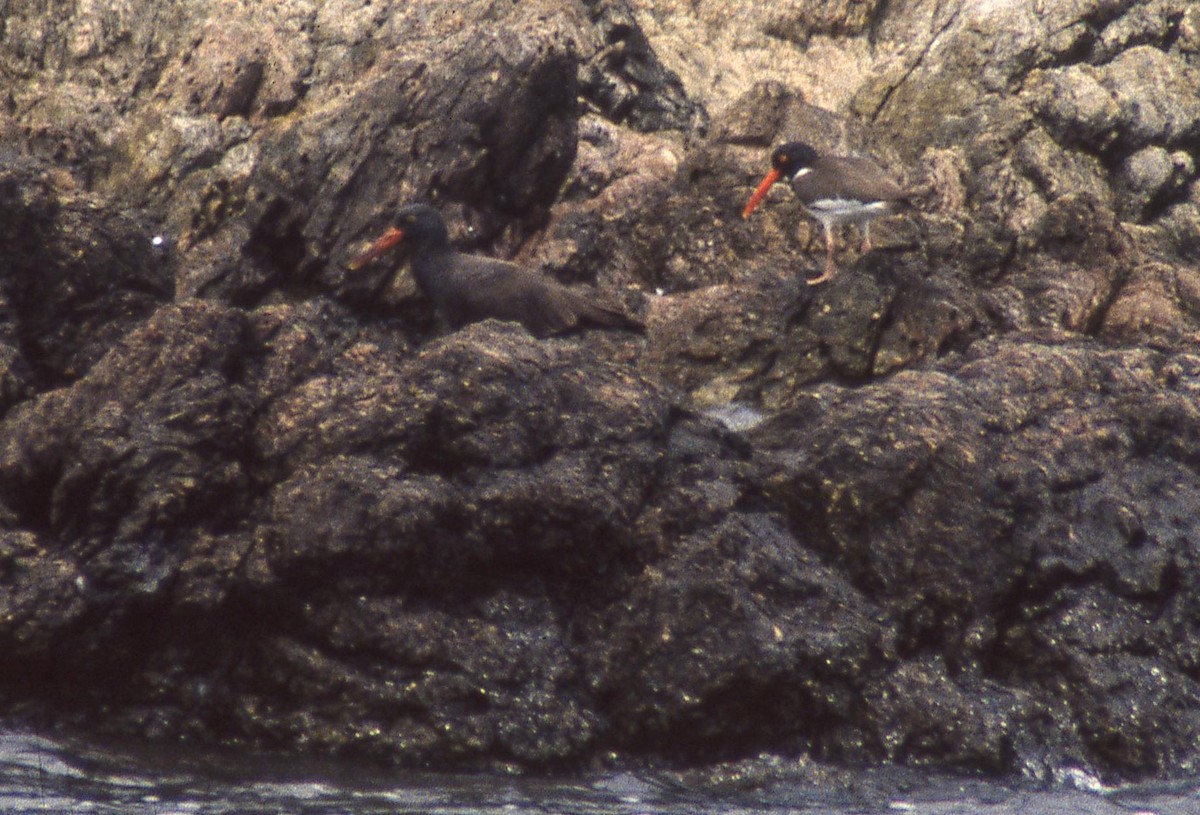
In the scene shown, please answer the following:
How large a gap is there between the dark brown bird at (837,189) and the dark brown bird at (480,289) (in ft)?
7.26

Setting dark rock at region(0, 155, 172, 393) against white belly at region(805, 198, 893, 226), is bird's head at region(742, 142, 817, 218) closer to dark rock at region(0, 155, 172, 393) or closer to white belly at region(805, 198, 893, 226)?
white belly at region(805, 198, 893, 226)

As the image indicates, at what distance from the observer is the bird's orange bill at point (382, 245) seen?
12.5m

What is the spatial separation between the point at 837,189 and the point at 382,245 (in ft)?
13.7

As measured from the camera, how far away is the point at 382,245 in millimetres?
12547

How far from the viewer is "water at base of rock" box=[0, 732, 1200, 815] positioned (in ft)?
20.4

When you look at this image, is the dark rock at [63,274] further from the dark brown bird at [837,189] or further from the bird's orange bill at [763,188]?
the bird's orange bill at [763,188]

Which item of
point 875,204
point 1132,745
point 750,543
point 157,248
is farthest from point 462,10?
point 1132,745

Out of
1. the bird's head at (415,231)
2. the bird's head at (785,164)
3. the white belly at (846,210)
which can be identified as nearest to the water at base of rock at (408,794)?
the bird's head at (415,231)

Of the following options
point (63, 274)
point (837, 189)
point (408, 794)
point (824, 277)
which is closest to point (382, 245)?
point (63, 274)

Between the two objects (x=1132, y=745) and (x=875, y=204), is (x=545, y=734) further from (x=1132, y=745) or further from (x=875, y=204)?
(x=875, y=204)

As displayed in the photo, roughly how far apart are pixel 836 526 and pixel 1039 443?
4.26 feet

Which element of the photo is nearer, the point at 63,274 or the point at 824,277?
the point at 63,274

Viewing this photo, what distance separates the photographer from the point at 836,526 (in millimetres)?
7473

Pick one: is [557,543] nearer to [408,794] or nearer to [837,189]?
[408,794]
